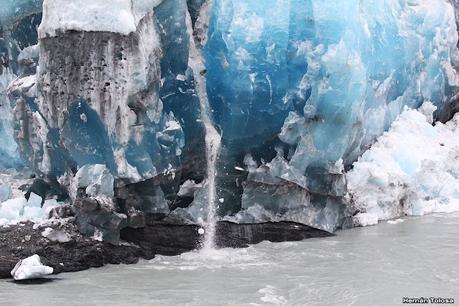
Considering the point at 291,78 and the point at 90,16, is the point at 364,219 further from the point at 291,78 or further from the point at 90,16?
the point at 90,16

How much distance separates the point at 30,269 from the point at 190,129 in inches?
107

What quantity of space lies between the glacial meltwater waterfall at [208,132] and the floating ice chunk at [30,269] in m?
2.17

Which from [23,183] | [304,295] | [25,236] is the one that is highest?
[23,183]

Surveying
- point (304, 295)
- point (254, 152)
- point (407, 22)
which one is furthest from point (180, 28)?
point (407, 22)

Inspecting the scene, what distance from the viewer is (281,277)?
675 cm

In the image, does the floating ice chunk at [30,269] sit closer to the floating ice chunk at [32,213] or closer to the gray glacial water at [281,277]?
the gray glacial water at [281,277]

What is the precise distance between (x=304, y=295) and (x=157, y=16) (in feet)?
12.5

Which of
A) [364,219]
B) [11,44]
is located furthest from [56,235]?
[364,219]

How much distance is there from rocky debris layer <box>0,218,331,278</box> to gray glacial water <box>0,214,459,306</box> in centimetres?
18

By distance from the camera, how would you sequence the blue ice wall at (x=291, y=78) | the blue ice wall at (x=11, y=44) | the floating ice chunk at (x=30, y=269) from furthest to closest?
the blue ice wall at (x=11, y=44)
the blue ice wall at (x=291, y=78)
the floating ice chunk at (x=30, y=269)

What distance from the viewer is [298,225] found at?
865 cm

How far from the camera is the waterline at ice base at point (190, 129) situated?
295 inches

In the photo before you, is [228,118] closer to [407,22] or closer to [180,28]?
[180,28]
